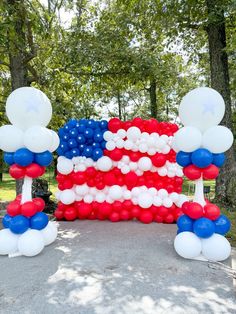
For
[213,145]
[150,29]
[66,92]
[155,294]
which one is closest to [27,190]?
[155,294]

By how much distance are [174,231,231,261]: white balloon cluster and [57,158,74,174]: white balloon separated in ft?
9.68

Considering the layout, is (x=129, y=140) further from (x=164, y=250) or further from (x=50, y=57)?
(x=50, y=57)

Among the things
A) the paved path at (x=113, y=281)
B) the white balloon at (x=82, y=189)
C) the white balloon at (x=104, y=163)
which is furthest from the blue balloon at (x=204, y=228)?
the white balloon at (x=82, y=189)

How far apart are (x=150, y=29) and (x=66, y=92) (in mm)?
2863

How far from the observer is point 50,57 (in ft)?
23.8

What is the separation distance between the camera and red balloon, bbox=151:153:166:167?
595 cm

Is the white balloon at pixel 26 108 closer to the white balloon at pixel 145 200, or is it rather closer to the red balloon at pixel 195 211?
the red balloon at pixel 195 211

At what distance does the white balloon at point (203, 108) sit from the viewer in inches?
151

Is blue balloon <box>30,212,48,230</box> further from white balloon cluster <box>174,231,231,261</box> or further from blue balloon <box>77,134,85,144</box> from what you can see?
blue balloon <box>77,134,85,144</box>

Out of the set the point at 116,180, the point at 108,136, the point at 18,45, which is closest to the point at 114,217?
the point at 116,180

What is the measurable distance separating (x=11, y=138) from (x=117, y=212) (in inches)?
116

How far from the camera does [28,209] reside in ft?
13.4

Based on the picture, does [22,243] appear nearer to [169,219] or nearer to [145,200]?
[145,200]

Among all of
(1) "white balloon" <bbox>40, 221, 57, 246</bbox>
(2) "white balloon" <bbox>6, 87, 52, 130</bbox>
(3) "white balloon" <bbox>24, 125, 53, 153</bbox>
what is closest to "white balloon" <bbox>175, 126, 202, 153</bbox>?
(3) "white balloon" <bbox>24, 125, 53, 153</bbox>
